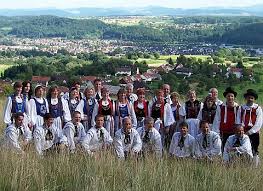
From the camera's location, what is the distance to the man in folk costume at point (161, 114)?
8.36 m

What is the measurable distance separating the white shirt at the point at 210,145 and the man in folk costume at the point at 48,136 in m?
2.09

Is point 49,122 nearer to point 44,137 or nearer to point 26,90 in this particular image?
point 44,137

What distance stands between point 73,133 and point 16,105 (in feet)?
3.68

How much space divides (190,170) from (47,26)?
619 feet

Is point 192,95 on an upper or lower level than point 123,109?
upper

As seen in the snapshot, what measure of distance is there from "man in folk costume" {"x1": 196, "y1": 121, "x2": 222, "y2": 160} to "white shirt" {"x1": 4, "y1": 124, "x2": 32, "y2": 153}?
2.63 meters

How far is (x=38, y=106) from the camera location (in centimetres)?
815

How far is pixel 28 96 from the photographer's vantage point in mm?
8359

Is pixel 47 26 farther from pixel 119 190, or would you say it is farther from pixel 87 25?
pixel 119 190

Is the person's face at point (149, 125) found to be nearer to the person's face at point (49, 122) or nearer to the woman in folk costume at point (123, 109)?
the woman in folk costume at point (123, 109)

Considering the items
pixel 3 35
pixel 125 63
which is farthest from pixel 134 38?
pixel 125 63

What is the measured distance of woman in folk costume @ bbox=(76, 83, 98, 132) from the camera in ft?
28.0

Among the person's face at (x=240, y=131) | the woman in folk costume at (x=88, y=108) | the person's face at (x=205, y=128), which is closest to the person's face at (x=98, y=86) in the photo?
the woman in folk costume at (x=88, y=108)

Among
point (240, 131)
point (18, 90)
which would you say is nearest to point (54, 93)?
point (18, 90)
